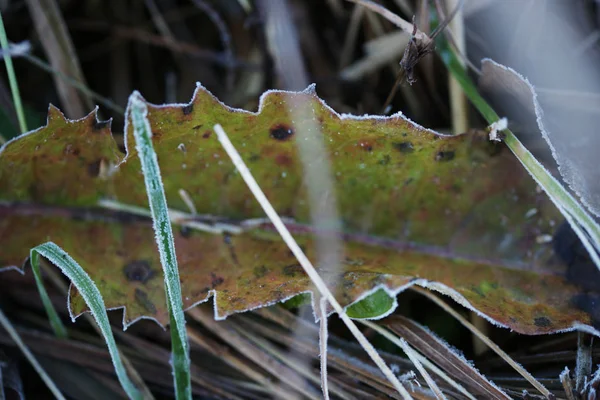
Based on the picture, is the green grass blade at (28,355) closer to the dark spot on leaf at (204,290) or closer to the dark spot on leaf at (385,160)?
the dark spot on leaf at (204,290)

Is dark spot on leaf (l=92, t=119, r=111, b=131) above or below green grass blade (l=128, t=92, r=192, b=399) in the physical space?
above

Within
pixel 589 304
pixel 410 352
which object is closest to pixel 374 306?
pixel 410 352

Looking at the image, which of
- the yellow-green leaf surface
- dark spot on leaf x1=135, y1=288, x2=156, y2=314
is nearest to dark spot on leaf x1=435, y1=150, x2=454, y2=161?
the yellow-green leaf surface

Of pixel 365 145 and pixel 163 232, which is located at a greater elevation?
pixel 365 145

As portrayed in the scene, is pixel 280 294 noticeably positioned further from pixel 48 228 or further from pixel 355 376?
pixel 48 228

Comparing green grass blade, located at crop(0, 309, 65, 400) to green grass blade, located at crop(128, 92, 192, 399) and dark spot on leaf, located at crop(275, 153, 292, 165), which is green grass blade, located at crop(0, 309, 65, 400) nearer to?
green grass blade, located at crop(128, 92, 192, 399)

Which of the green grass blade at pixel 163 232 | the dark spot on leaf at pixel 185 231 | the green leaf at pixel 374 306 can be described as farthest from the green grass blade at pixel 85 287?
the green leaf at pixel 374 306

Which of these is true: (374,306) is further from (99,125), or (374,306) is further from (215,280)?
(99,125)
